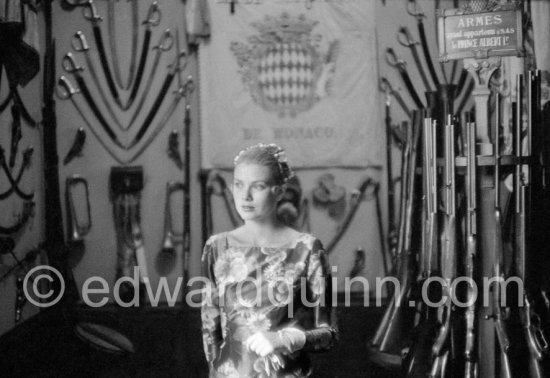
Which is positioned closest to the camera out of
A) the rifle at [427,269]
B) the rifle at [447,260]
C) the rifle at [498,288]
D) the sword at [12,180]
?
the rifle at [498,288]

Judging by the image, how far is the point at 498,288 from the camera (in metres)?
2.87

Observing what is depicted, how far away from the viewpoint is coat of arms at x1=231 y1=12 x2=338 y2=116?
4.54m

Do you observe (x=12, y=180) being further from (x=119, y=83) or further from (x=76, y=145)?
(x=119, y=83)

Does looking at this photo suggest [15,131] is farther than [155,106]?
No

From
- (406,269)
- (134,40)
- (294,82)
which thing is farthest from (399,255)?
(134,40)

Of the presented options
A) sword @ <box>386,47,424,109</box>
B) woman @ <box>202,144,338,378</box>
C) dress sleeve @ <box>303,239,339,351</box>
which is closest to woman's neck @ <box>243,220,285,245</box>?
woman @ <box>202,144,338,378</box>

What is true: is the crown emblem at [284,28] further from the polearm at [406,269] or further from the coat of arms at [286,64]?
the polearm at [406,269]

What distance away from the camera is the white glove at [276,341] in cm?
154

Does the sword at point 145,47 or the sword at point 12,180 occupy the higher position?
the sword at point 145,47

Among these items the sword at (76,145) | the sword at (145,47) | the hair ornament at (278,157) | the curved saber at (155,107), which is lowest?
the hair ornament at (278,157)

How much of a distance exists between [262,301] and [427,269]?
1.82m

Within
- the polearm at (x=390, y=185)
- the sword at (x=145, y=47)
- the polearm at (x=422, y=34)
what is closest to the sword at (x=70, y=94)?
the sword at (x=145, y=47)

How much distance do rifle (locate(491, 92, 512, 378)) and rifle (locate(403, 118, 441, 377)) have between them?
0.98ft

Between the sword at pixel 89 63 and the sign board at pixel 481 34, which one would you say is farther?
the sword at pixel 89 63
